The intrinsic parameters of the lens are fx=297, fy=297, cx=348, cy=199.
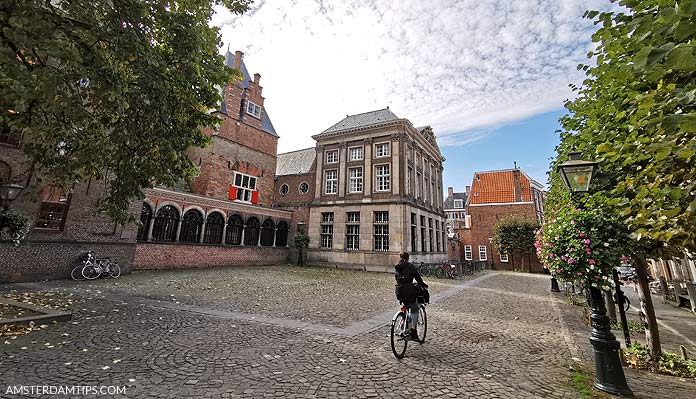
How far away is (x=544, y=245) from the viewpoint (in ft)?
18.5

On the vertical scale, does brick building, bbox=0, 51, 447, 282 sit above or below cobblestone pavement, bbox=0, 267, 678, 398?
above

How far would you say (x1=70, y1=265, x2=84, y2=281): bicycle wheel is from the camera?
39.2 feet

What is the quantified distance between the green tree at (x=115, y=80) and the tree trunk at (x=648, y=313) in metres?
9.30

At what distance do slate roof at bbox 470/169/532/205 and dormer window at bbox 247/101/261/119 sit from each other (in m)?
27.5

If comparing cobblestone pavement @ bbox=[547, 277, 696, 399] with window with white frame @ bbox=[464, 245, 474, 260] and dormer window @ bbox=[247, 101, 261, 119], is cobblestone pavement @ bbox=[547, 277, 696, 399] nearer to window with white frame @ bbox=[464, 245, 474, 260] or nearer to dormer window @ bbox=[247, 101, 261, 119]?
dormer window @ bbox=[247, 101, 261, 119]

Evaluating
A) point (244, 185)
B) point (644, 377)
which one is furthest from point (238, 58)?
point (644, 377)

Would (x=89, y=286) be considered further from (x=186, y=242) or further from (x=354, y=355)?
(x=354, y=355)

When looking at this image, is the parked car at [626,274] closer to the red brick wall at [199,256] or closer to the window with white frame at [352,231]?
the window with white frame at [352,231]

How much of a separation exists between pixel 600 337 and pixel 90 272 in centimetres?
1636

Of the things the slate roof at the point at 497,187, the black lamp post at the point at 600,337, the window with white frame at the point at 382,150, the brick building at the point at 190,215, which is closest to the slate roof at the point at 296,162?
the brick building at the point at 190,215

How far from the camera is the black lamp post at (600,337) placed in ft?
13.4

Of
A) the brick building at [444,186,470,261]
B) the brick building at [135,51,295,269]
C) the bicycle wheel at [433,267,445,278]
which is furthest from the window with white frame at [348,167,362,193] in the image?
the brick building at [444,186,470,261]

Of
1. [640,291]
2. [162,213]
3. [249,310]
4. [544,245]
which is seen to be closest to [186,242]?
[162,213]

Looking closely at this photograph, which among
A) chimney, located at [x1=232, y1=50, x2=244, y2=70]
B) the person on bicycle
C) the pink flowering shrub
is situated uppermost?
chimney, located at [x1=232, y1=50, x2=244, y2=70]
